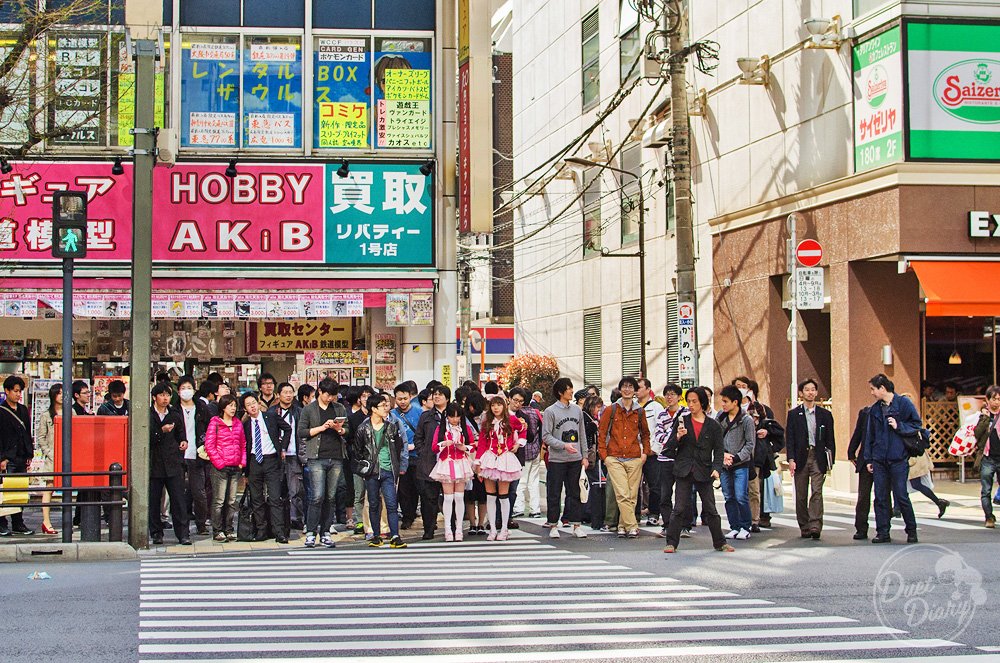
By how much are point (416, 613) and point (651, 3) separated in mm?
14351

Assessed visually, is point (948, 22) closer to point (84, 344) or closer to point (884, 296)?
point (884, 296)

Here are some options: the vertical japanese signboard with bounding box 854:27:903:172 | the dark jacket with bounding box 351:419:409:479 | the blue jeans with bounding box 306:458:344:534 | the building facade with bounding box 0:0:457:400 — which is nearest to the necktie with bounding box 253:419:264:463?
the blue jeans with bounding box 306:458:344:534

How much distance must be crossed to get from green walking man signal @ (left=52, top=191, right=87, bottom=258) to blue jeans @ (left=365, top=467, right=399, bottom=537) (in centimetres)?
458

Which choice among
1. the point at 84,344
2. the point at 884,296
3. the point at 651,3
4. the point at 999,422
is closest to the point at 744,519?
the point at 999,422

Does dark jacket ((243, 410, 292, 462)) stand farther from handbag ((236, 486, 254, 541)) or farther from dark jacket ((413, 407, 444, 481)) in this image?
dark jacket ((413, 407, 444, 481))

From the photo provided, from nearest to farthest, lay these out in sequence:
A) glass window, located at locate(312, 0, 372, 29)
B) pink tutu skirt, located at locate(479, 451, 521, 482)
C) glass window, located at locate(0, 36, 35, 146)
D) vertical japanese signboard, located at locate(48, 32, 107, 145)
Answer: pink tutu skirt, located at locate(479, 451, 521, 482)
glass window, located at locate(0, 36, 35, 146)
vertical japanese signboard, located at locate(48, 32, 107, 145)
glass window, located at locate(312, 0, 372, 29)

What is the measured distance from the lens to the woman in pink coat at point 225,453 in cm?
1313

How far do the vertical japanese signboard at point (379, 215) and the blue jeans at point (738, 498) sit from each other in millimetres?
7825

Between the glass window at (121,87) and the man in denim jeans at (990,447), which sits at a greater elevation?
the glass window at (121,87)

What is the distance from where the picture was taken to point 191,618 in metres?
8.54

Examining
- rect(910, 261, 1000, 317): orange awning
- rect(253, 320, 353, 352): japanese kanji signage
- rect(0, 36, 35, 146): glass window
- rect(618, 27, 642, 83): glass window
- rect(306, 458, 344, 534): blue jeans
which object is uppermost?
rect(618, 27, 642, 83): glass window

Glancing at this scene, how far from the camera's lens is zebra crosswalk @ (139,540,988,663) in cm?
725

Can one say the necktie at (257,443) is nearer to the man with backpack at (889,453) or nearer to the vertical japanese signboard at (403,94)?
the man with backpack at (889,453)

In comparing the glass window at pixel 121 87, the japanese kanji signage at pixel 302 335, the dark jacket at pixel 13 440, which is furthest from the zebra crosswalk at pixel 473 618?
the glass window at pixel 121 87
